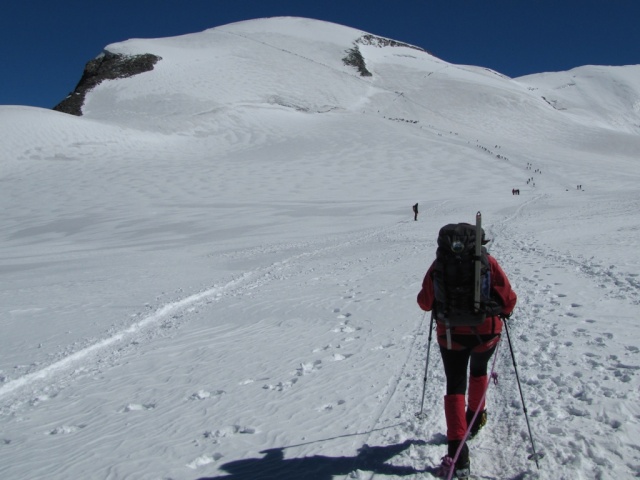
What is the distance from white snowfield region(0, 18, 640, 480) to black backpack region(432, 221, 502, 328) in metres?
1.27

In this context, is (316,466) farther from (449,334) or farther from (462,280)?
(462,280)

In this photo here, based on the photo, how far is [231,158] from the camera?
51.6 metres

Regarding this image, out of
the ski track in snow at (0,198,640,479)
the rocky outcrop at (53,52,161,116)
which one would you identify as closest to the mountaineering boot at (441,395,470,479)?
the ski track in snow at (0,198,640,479)

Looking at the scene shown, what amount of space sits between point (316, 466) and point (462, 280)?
1966mm

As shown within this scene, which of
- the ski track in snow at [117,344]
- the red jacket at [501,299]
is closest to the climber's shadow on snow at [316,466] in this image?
the red jacket at [501,299]

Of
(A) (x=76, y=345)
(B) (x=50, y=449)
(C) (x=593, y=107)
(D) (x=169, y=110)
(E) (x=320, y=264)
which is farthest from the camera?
(C) (x=593, y=107)

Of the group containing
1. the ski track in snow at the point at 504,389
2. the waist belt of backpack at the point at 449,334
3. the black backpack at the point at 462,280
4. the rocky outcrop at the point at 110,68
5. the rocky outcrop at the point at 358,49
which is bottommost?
the ski track in snow at the point at 504,389

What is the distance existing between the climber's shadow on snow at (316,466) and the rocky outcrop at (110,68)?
79.8 metres

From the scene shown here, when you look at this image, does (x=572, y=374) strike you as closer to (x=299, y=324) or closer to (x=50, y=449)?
(x=299, y=324)

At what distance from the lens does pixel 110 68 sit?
8194 centimetres

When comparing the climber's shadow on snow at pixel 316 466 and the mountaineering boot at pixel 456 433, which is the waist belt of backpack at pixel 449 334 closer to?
the mountaineering boot at pixel 456 433

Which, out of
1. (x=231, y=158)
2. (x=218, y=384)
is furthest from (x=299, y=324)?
(x=231, y=158)

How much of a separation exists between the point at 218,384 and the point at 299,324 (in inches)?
98.7

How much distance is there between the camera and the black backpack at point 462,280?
3.73m
